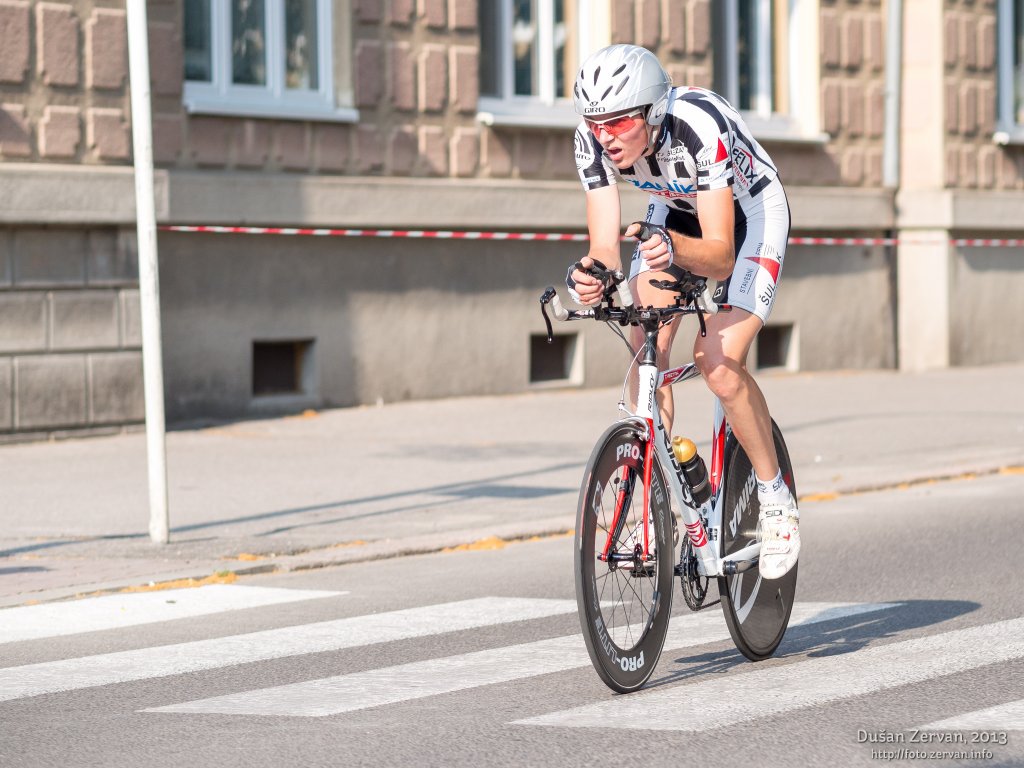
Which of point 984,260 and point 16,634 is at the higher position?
point 984,260

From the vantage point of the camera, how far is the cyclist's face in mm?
5539

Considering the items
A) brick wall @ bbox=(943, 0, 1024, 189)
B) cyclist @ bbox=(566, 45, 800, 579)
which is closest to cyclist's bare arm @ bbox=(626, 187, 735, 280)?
cyclist @ bbox=(566, 45, 800, 579)

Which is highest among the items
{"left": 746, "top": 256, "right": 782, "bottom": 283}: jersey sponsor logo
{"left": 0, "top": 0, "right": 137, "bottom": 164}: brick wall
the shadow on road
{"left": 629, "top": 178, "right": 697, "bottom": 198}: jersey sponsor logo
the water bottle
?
{"left": 0, "top": 0, "right": 137, "bottom": 164}: brick wall

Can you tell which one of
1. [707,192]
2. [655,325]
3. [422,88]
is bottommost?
[655,325]

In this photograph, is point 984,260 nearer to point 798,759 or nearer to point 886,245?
point 886,245

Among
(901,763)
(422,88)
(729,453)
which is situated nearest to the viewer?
(901,763)

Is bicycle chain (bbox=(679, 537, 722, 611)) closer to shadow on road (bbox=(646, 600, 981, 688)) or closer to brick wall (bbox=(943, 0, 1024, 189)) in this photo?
shadow on road (bbox=(646, 600, 981, 688))

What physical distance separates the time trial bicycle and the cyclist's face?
1.34ft

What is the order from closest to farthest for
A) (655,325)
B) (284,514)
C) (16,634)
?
(655,325) → (16,634) → (284,514)

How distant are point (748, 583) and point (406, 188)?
10.5 meters

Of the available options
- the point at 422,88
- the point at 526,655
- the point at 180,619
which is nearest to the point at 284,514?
the point at 180,619

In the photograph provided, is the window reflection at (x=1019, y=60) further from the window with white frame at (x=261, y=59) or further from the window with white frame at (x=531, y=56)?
the window with white frame at (x=261, y=59)

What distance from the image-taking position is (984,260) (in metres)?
21.8

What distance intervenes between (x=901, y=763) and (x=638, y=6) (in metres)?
14.4
